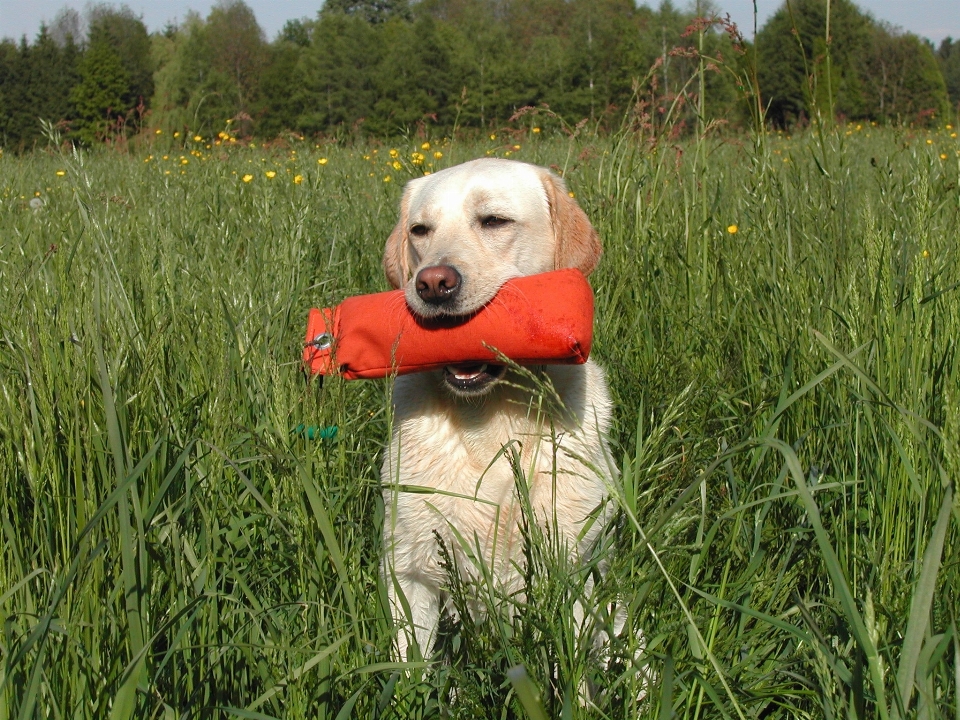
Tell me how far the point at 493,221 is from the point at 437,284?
0.55 m

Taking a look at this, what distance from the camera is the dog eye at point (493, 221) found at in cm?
271

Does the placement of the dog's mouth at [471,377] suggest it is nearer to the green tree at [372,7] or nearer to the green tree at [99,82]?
the green tree at [99,82]

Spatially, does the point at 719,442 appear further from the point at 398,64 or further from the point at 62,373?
the point at 398,64

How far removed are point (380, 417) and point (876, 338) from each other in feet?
5.39

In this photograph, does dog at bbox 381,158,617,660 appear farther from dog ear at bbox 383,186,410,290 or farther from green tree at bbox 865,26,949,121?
green tree at bbox 865,26,949,121

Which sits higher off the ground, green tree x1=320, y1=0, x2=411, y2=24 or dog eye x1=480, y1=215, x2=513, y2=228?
green tree x1=320, y1=0, x2=411, y2=24

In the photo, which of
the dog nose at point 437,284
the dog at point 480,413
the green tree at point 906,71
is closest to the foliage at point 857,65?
the green tree at point 906,71

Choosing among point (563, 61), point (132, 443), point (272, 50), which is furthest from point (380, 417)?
point (272, 50)

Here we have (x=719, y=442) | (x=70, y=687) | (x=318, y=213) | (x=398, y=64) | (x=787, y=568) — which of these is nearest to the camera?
(x=70, y=687)

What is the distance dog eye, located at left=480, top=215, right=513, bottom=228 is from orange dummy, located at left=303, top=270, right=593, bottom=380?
0.43 m

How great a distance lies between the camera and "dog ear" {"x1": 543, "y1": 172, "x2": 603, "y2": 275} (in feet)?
9.30

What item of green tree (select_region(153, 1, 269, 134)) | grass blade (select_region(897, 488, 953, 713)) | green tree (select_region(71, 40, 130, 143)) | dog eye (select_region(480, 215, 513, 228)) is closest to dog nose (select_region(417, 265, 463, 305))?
dog eye (select_region(480, 215, 513, 228))

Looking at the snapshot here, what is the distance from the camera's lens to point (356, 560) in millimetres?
1668

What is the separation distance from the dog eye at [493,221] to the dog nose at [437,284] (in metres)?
0.47
